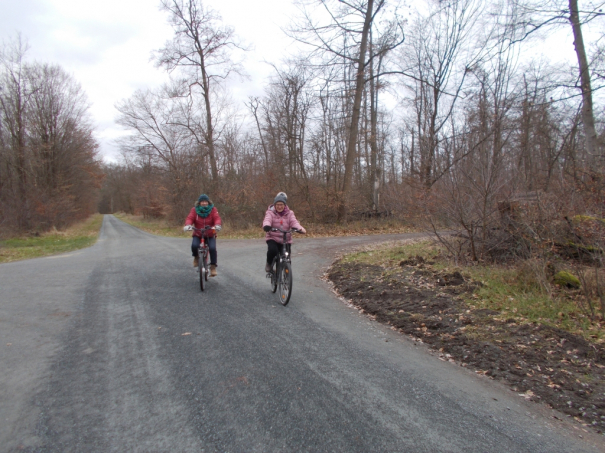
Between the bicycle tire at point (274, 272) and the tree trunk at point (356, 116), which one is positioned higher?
the tree trunk at point (356, 116)

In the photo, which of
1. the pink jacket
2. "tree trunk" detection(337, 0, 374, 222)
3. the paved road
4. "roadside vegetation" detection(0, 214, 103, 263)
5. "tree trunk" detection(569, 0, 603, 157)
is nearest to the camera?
the paved road

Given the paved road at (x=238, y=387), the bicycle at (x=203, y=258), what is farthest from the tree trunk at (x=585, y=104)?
the bicycle at (x=203, y=258)

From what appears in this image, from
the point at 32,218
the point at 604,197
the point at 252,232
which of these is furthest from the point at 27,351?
the point at 32,218

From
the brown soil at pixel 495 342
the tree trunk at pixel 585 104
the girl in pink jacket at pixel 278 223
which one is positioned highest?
the tree trunk at pixel 585 104

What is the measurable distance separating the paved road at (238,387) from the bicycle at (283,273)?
280 millimetres

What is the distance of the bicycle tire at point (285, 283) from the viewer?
5.80m

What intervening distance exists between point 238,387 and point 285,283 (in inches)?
112

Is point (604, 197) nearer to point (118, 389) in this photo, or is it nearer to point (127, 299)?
point (118, 389)

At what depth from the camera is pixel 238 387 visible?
10.5 ft

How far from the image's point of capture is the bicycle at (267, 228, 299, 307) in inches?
231

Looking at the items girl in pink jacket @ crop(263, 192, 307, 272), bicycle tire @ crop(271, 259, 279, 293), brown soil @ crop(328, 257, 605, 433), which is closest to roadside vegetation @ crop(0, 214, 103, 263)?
bicycle tire @ crop(271, 259, 279, 293)

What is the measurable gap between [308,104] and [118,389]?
69.7 feet

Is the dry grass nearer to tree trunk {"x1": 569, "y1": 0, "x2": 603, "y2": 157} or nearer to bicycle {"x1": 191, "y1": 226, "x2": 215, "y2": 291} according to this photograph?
bicycle {"x1": 191, "y1": 226, "x2": 215, "y2": 291}

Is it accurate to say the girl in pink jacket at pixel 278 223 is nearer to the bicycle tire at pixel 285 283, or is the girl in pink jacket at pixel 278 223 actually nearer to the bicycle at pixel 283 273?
the bicycle at pixel 283 273
